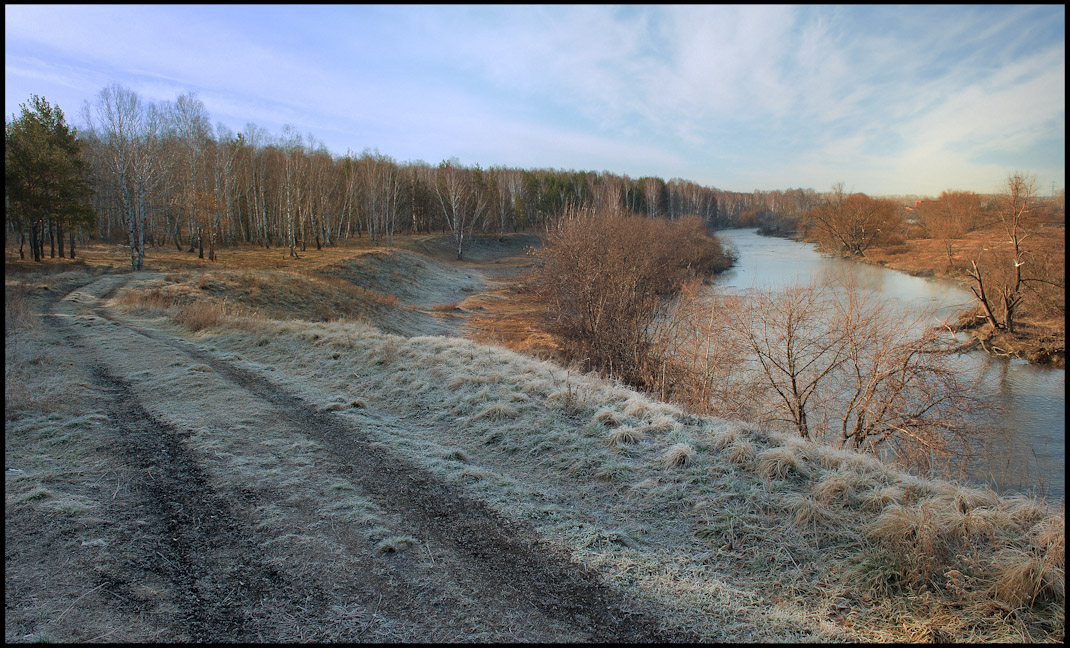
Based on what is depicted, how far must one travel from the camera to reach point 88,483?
5270mm

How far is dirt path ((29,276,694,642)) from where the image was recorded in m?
3.47

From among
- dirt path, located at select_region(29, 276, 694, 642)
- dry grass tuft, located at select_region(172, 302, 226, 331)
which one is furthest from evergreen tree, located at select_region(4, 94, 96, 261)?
dirt path, located at select_region(29, 276, 694, 642)

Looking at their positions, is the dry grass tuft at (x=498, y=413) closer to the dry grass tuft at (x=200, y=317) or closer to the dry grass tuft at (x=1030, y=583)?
the dry grass tuft at (x=1030, y=583)

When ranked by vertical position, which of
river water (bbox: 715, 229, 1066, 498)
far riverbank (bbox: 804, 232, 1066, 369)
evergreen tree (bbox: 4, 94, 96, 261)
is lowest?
river water (bbox: 715, 229, 1066, 498)

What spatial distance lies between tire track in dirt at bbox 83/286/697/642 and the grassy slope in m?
0.23

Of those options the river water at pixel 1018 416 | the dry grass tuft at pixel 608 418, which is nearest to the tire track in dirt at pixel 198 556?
the dry grass tuft at pixel 608 418

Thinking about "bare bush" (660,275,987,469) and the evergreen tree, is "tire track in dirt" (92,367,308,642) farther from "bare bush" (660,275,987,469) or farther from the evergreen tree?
the evergreen tree

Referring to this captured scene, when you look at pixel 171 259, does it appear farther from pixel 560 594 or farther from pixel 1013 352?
pixel 1013 352

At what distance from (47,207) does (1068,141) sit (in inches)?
1476

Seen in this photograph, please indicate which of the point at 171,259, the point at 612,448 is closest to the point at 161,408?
the point at 612,448

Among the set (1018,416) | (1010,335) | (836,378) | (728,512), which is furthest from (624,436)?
(1010,335)

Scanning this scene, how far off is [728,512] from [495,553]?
2341mm

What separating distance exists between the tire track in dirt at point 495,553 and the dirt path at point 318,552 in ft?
0.04

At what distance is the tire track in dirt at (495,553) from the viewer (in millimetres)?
3551
